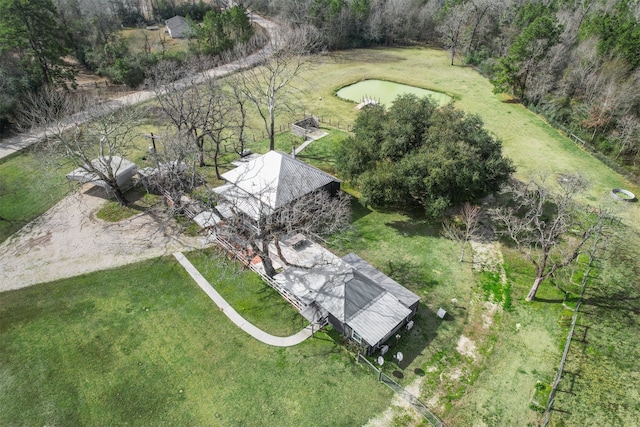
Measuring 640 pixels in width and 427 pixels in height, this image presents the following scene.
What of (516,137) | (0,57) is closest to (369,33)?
(516,137)

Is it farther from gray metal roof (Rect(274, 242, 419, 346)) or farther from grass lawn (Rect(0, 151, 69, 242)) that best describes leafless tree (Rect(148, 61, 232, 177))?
gray metal roof (Rect(274, 242, 419, 346))

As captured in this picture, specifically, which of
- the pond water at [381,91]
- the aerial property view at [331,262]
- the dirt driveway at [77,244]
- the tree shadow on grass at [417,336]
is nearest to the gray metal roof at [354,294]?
the aerial property view at [331,262]

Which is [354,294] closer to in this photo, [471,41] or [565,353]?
[565,353]

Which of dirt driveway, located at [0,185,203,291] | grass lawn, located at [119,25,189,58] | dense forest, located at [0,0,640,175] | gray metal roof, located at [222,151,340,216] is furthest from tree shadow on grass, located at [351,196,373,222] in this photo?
grass lawn, located at [119,25,189,58]

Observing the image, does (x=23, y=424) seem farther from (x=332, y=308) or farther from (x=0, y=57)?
(x=0, y=57)

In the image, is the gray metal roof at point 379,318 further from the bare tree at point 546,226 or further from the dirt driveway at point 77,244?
the dirt driveway at point 77,244

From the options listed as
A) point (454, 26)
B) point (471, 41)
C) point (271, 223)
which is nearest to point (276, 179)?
point (271, 223)
